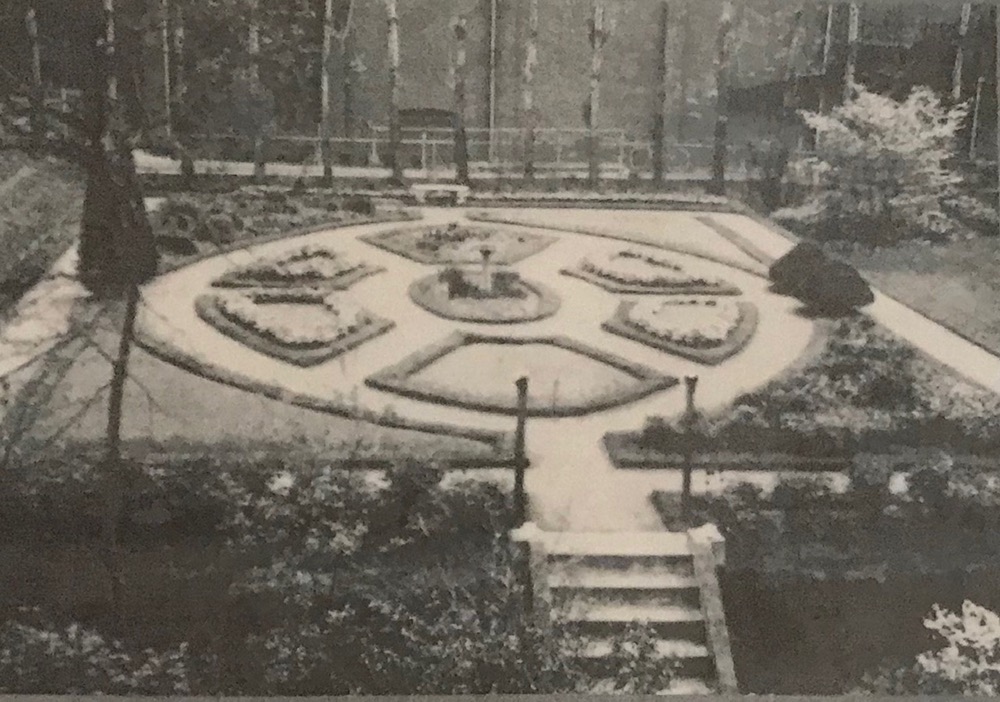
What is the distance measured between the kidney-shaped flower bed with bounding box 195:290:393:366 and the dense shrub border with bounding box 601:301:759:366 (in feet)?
2.76

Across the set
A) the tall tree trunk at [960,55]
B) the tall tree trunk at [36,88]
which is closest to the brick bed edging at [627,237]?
the tall tree trunk at [960,55]

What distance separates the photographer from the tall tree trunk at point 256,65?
3.82 m

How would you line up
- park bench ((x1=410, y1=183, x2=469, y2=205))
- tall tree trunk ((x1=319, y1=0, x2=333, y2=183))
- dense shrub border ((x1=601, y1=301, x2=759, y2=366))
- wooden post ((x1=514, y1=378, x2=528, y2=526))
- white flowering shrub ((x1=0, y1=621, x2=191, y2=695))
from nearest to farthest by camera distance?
1. white flowering shrub ((x1=0, y1=621, x2=191, y2=695))
2. wooden post ((x1=514, y1=378, x2=528, y2=526))
3. dense shrub border ((x1=601, y1=301, x2=759, y2=366))
4. tall tree trunk ((x1=319, y1=0, x2=333, y2=183))
5. park bench ((x1=410, y1=183, x2=469, y2=205))

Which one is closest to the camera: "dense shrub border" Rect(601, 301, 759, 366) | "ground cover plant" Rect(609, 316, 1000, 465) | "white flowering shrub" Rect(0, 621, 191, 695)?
"white flowering shrub" Rect(0, 621, 191, 695)

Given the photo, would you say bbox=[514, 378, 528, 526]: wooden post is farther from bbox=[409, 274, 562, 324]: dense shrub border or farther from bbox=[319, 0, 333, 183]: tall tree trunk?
bbox=[319, 0, 333, 183]: tall tree trunk

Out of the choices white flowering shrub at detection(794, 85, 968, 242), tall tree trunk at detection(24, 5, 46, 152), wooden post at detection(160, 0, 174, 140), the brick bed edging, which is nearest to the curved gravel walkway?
the brick bed edging

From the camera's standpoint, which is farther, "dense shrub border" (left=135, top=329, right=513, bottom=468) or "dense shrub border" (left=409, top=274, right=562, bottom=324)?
"dense shrub border" (left=409, top=274, right=562, bottom=324)

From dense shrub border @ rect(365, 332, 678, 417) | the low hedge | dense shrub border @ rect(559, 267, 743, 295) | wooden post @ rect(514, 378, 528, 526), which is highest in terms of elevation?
dense shrub border @ rect(559, 267, 743, 295)

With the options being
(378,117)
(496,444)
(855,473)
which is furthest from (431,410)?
(855,473)

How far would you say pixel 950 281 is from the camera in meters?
3.91

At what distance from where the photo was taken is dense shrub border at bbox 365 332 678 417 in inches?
143

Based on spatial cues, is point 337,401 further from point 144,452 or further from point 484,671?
point 484,671

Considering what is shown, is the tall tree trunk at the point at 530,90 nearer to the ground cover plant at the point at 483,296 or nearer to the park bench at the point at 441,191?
the park bench at the point at 441,191

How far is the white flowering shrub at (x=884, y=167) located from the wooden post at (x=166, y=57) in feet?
7.70
